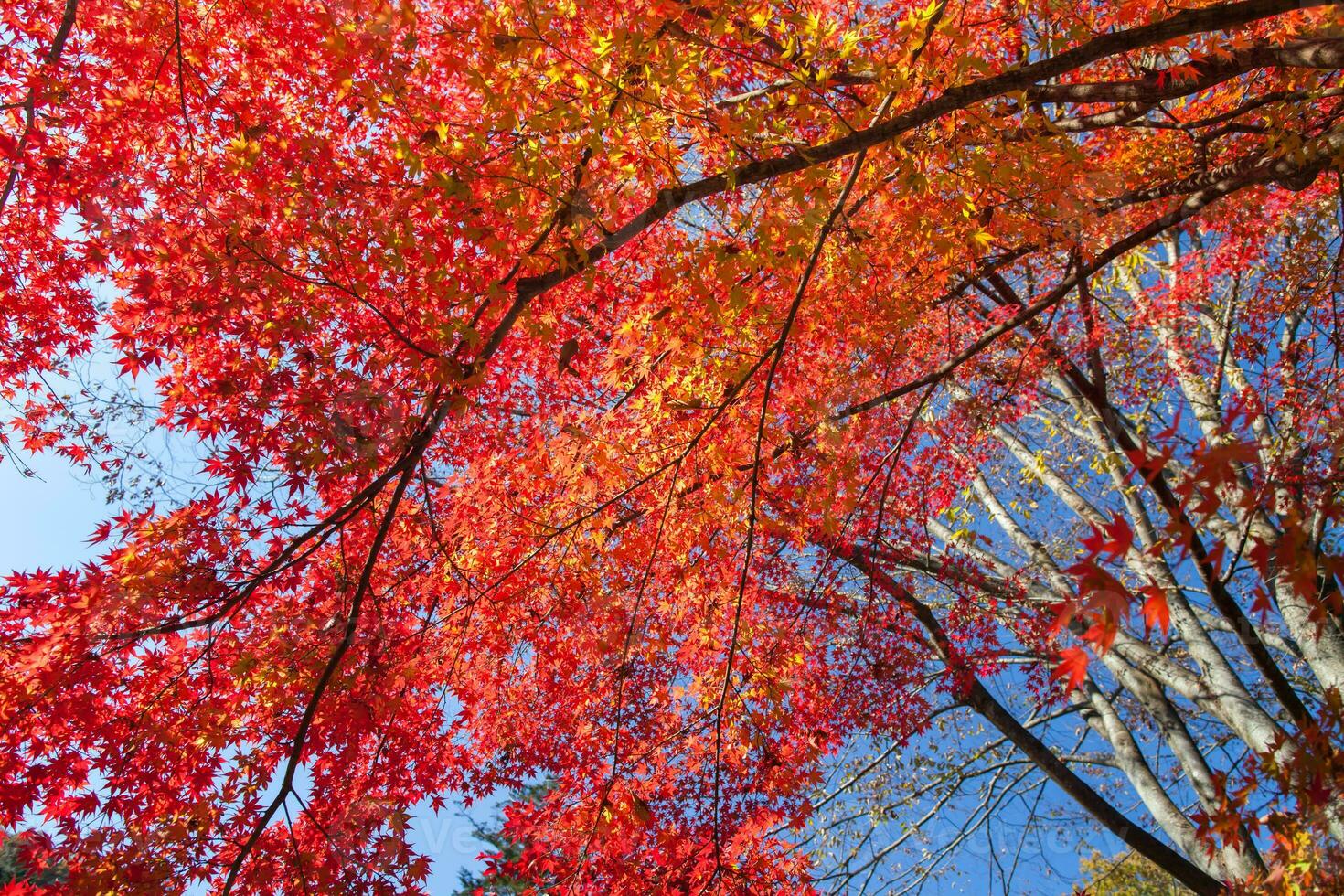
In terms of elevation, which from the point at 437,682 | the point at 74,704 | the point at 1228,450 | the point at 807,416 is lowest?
the point at 1228,450

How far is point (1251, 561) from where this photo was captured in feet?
6.79

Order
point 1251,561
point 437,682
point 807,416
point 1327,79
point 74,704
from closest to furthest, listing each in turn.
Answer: point 1251,561 < point 74,704 < point 1327,79 < point 807,416 < point 437,682

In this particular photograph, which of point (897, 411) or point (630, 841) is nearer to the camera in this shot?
point (630, 841)

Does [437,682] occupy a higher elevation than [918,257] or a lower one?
lower

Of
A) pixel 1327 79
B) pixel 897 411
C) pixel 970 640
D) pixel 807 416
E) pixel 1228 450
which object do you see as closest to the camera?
pixel 1228 450

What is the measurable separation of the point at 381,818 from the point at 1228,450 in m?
4.27

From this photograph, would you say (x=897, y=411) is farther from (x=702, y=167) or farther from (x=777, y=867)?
(x=777, y=867)

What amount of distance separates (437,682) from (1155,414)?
8427 mm

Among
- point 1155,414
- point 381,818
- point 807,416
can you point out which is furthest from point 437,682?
point 1155,414

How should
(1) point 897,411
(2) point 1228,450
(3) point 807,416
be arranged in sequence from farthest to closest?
(1) point 897,411, (3) point 807,416, (2) point 1228,450

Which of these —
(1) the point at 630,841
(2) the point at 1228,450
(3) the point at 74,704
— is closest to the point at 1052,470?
(1) the point at 630,841

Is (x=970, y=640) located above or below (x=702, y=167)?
below

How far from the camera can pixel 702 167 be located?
7227 mm

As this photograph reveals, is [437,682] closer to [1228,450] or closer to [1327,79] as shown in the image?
[1228,450]
